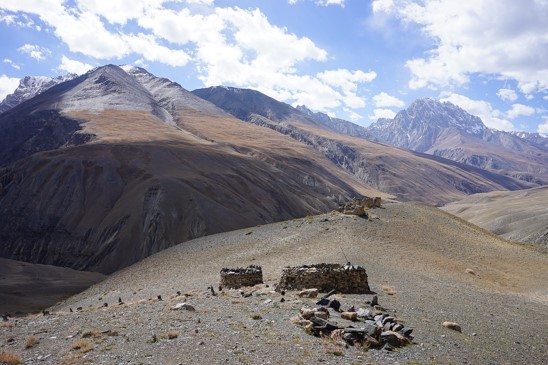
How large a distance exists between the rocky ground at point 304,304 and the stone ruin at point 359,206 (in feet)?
3.66

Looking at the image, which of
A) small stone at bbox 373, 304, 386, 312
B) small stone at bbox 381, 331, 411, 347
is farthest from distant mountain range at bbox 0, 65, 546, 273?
small stone at bbox 381, 331, 411, 347

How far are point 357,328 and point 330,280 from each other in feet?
23.2

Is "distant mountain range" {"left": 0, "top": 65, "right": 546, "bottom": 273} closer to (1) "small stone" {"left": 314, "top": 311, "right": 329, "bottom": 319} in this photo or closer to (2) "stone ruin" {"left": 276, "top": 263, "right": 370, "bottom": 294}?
(2) "stone ruin" {"left": 276, "top": 263, "right": 370, "bottom": 294}

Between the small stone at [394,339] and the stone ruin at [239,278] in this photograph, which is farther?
the stone ruin at [239,278]

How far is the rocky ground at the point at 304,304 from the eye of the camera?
1084 centimetres

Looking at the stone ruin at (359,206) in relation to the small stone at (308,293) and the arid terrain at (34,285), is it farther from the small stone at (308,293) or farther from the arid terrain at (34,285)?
the arid terrain at (34,285)

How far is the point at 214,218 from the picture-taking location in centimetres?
6562

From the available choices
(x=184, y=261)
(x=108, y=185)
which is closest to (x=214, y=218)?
(x=108, y=185)

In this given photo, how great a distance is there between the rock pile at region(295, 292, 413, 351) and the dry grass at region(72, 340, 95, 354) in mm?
5011

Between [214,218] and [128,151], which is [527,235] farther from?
[128,151]

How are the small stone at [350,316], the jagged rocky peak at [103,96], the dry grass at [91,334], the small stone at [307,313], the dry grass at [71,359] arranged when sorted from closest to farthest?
the dry grass at [71,359] < the dry grass at [91,334] < the small stone at [307,313] < the small stone at [350,316] < the jagged rocky peak at [103,96]

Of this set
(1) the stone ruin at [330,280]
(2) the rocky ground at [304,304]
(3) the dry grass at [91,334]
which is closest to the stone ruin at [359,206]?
(2) the rocky ground at [304,304]

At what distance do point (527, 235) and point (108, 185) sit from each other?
213 ft

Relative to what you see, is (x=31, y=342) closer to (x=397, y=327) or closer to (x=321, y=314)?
(x=321, y=314)
